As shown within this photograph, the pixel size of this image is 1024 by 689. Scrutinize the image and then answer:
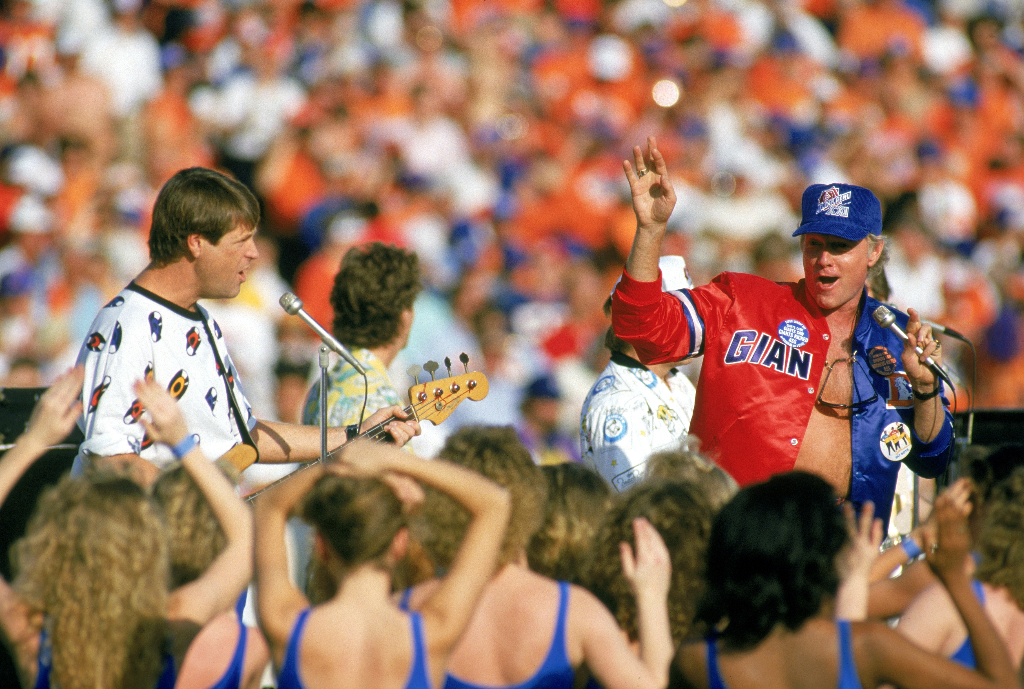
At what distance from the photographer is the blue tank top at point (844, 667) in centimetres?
269

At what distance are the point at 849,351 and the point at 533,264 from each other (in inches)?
218

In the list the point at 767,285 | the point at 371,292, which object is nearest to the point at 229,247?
the point at 371,292

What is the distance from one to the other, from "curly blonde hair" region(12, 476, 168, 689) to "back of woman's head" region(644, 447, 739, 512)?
1.41 meters

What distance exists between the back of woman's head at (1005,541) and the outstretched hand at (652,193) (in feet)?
4.28

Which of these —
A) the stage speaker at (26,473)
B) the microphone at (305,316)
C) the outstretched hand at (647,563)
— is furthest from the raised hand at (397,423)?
the stage speaker at (26,473)

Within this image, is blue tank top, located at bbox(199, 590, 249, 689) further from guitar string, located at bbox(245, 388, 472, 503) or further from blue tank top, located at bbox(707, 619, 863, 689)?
blue tank top, located at bbox(707, 619, 863, 689)

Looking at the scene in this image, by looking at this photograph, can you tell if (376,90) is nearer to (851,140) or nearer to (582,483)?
(851,140)

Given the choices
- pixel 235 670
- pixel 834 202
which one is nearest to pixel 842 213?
pixel 834 202

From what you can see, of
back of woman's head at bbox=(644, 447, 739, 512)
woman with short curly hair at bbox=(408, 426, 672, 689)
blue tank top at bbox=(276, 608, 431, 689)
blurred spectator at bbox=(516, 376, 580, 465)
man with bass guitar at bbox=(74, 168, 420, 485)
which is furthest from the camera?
blurred spectator at bbox=(516, 376, 580, 465)

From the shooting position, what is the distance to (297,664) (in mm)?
2676

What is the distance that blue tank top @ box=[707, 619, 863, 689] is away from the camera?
106 inches

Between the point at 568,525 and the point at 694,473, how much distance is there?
0.41 meters

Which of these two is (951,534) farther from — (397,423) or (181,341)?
(181,341)

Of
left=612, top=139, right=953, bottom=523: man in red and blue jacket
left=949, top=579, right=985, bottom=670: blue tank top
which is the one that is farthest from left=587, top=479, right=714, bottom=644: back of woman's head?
left=612, top=139, right=953, bottom=523: man in red and blue jacket
